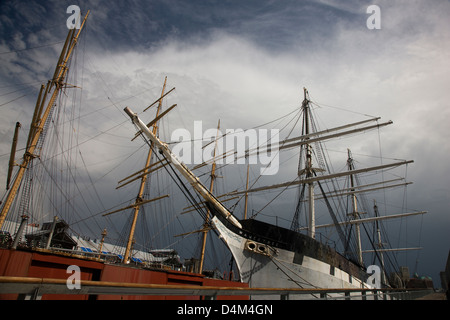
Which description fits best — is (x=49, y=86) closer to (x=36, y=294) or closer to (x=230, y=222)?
(x=230, y=222)

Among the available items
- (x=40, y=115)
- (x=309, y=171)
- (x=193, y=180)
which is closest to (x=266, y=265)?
(x=193, y=180)

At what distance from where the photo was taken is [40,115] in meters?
18.0

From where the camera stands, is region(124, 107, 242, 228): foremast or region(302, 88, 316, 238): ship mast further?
region(302, 88, 316, 238): ship mast

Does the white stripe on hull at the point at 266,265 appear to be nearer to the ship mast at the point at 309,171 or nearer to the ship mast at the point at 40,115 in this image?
the ship mast at the point at 309,171

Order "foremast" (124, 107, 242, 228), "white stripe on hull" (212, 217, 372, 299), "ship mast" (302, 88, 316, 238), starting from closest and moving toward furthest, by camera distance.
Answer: "white stripe on hull" (212, 217, 372, 299)
"foremast" (124, 107, 242, 228)
"ship mast" (302, 88, 316, 238)

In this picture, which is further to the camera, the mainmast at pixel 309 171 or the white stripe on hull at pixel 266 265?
the mainmast at pixel 309 171

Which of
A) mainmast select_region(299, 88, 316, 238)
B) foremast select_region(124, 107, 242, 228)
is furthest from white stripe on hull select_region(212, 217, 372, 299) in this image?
mainmast select_region(299, 88, 316, 238)

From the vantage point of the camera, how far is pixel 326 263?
1484 cm

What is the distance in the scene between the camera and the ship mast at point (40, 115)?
1503 centimetres

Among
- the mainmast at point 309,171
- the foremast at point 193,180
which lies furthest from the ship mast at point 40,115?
the mainmast at point 309,171

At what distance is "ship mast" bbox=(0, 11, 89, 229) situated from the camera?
15031 mm

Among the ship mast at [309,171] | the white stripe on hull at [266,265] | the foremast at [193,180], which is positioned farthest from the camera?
the ship mast at [309,171]

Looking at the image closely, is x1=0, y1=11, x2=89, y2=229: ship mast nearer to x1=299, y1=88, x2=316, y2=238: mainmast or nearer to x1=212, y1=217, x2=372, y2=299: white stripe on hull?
x1=212, y1=217, x2=372, y2=299: white stripe on hull

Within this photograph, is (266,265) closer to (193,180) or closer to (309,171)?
(193,180)
